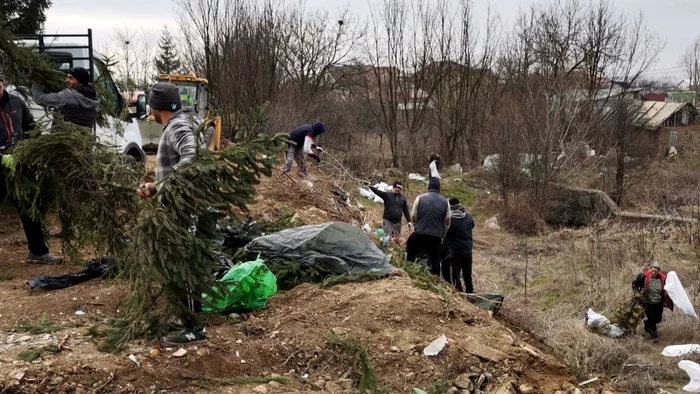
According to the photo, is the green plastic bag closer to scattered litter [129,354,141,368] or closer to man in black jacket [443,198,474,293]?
scattered litter [129,354,141,368]

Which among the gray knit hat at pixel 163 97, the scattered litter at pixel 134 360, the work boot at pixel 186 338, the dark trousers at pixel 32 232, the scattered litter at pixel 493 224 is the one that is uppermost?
the gray knit hat at pixel 163 97

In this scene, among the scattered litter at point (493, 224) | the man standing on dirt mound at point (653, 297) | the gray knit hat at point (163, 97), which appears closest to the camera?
the gray knit hat at point (163, 97)

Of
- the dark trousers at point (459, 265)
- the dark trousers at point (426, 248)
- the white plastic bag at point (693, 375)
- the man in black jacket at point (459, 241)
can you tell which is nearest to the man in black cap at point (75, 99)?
the dark trousers at point (426, 248)

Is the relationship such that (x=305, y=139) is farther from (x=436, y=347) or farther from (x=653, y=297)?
(x=436, y=347)

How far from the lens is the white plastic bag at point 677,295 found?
778 cm

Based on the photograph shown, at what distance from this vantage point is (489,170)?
2159 centimetres

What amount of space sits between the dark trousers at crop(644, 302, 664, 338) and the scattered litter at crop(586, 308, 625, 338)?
0.35 m

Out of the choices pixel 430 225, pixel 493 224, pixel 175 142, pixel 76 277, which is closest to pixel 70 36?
pixel 76 277

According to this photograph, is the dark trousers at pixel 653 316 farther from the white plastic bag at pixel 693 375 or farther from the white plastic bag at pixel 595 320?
the white plastic bag at pixel 693 375

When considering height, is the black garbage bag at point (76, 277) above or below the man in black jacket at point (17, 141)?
below

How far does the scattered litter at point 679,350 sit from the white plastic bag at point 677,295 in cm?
A: 51

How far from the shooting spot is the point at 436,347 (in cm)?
464

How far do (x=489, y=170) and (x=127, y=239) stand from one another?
1752 cm

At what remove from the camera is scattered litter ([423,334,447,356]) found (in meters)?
4.59
